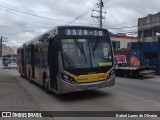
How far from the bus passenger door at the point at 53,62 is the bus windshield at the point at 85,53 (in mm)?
621

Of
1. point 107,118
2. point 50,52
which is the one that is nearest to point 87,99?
point 50,52

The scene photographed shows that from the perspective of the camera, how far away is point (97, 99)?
12359mm

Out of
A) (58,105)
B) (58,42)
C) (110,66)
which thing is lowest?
(58,105)

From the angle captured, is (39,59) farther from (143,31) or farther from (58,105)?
(143,31)

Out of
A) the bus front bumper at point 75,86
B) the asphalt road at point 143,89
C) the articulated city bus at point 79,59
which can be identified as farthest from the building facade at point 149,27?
the bus front bumper at point 75,86

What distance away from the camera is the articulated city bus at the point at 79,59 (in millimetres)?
11945

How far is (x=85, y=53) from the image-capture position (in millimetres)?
12305

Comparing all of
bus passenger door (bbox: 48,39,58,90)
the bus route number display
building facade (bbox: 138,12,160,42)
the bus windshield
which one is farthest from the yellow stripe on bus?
building facade (bbox: 138,12,160,42)

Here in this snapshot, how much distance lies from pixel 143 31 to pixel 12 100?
46.2 metres

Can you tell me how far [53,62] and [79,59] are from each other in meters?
1.27

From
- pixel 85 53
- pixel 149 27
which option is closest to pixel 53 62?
Answer: pixel 85 53

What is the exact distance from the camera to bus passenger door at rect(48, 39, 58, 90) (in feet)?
41.1

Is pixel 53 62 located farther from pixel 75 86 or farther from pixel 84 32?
pixel 84 32

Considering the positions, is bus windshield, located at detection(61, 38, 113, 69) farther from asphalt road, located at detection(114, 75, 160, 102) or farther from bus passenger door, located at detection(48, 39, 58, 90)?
asphalt road, located at detection(114, 75, 160, 102)
